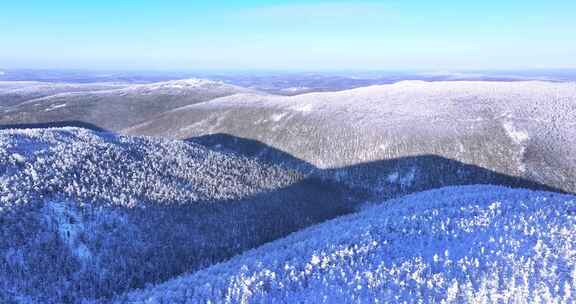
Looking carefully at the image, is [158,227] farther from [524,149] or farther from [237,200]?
[524,149]

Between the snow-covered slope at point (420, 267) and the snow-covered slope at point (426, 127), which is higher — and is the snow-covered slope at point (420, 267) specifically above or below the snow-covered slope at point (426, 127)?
below

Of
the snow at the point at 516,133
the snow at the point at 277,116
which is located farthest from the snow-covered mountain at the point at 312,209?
the snow at the point at 277,116

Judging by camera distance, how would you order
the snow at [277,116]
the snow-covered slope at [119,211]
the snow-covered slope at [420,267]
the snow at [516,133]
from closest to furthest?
the snow-covered slope at [420,267] < the snow-covered slope at [119,211] < the snow at [516,133] < the snow at [277,116]

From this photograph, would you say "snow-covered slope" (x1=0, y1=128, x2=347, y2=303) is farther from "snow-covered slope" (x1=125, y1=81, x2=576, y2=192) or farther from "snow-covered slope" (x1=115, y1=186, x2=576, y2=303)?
"snow-covered slope" (x1=125, y1=81, x2=576, y2=192)

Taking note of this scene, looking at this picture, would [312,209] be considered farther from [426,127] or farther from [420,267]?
[426,127]

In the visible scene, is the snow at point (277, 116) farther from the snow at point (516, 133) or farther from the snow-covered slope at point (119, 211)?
the snow at point (516, 133)
